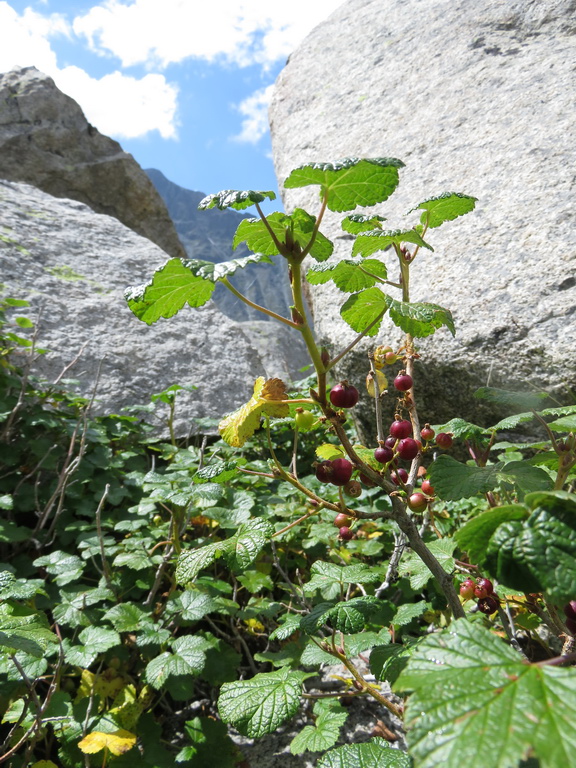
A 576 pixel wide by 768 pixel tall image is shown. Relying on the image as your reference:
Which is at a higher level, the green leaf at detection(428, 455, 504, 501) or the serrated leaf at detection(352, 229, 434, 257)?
the serrated leaf at detection(352, 229, 434, 257)

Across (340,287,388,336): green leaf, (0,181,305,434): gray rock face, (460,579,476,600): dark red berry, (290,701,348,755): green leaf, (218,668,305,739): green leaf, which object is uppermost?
(0,181,305,434): gray rock face

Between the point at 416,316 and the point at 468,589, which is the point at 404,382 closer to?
the point at 416,316

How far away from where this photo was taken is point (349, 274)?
32.4 inches

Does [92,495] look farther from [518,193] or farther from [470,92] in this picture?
[470,92]

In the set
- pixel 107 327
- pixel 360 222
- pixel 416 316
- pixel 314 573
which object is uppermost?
pixel 107 327

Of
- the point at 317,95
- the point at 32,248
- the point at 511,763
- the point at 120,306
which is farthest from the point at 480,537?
the point at 317,95

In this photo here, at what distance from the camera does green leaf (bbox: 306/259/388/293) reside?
80 centimetres

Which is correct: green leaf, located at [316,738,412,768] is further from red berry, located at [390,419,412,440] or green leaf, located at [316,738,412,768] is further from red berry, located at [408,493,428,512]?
red berry, located at [390,419,412,440]

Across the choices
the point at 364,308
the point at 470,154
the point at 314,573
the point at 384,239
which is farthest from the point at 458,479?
the point at 470,154

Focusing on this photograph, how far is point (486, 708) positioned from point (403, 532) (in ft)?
0.94

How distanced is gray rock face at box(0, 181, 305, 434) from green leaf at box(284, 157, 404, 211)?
2155mm

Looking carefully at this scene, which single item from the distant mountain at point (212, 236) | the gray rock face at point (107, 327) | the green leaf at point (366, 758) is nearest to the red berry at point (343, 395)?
the green leaf at point (366, 758)

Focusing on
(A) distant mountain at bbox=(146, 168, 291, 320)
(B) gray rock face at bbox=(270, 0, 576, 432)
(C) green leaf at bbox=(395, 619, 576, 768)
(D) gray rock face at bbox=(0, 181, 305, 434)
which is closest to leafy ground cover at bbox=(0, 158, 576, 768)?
(C) green leaf at bbox=(395, 619, 576, 768)

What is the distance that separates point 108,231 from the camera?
3885mm
